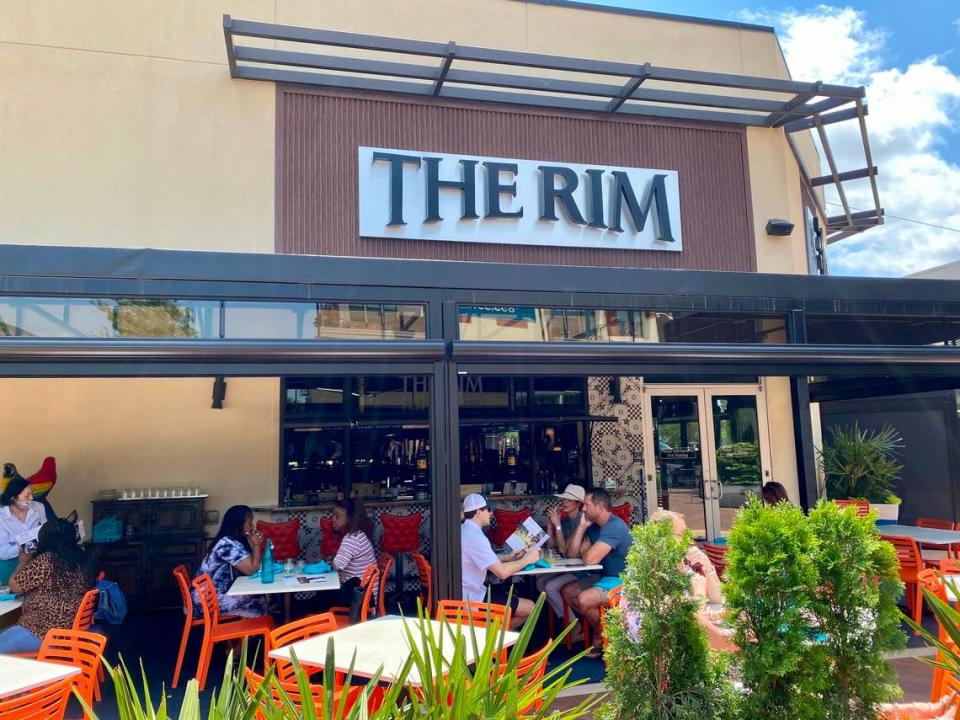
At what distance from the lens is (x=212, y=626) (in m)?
4.91

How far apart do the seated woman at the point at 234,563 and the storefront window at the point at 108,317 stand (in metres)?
1.97

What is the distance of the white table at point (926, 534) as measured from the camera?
6.24 metres

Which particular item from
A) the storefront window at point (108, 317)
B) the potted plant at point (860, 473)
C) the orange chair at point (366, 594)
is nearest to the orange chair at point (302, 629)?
the orange chair at point (366, 594)

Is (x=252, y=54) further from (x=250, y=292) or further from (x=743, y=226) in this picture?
(x=743, y=226)

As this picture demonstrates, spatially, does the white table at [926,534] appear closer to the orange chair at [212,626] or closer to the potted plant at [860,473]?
the potted plant at [860,473]

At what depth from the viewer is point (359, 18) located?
26.3ft

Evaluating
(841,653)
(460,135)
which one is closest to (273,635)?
(841,653)

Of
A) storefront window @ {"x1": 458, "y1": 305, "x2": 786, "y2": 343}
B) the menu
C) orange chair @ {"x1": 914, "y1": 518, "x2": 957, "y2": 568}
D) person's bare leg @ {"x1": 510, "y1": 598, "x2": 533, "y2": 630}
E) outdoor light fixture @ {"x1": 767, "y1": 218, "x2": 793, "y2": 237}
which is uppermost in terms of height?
Answer: outdoor light fixture @ {"x1": 767, "y1": 218, "x2": 793, "y2": 237}

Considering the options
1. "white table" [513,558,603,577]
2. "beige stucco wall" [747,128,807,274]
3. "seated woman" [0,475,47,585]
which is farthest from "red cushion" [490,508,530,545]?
"seated woman" [0,475,47,585]

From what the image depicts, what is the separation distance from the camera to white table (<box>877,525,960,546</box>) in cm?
624

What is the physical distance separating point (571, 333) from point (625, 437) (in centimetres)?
459

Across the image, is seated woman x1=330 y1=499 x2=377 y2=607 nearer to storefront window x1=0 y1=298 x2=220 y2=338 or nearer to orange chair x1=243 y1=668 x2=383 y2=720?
storefront window x1=0 y1=298 x2=220 y2=338

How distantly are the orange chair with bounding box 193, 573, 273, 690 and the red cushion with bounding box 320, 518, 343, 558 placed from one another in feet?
6.36

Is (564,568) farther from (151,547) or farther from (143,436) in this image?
(143,436)
